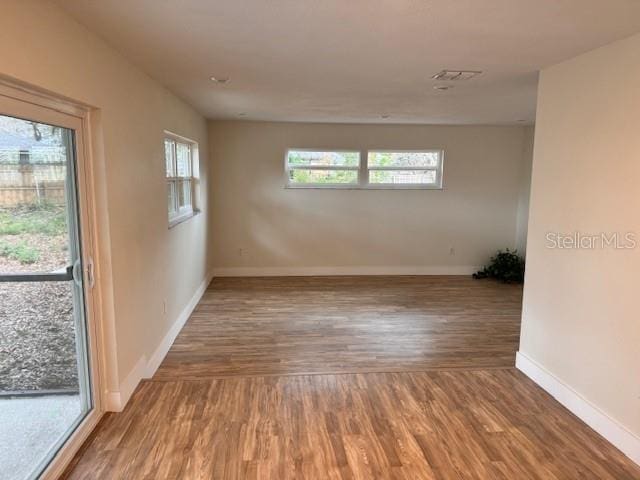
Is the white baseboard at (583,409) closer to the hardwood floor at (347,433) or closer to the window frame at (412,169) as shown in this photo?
the hardwood floor at (347,433)

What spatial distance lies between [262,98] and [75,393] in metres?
3.01

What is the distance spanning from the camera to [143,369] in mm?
3068

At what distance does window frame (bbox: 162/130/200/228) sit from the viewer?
159 inches

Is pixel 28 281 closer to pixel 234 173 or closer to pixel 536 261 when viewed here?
pixel 536 261

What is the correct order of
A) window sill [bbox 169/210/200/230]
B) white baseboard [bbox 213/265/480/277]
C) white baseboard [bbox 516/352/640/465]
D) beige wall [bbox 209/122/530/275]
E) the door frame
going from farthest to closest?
white baseboard [bbox 213/265/480/277] < beige wall [bbox 209/122/530/275] < window sill [bbox 169/210/200/230] < white baseboard [bbox 516/352/640/465] < the door frame

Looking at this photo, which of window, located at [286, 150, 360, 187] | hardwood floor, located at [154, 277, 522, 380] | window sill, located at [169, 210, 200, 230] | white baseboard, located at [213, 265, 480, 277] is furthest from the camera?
white baseboard, located at [213, 265, 480, 277]

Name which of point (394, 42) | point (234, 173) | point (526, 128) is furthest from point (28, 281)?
point (526, 128)

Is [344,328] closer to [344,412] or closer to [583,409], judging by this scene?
[344,412]

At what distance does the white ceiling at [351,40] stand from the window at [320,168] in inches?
97.1

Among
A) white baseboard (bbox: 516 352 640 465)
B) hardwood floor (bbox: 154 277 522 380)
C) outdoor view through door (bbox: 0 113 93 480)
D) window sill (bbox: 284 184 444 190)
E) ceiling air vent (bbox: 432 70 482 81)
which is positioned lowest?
hardwood floor (bbox: 154 277 522 380)

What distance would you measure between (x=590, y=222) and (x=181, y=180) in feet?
12.9

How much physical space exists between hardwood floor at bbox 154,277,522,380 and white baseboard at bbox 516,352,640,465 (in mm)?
326

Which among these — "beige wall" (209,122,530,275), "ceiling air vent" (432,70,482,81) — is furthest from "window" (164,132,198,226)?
"ceiling air vent" (432,70,482,81)

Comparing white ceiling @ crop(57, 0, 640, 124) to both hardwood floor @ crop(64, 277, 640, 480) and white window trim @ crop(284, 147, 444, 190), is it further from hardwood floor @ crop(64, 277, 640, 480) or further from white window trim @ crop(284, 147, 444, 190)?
white window trim @ crop(284, 147, 444, 190)
